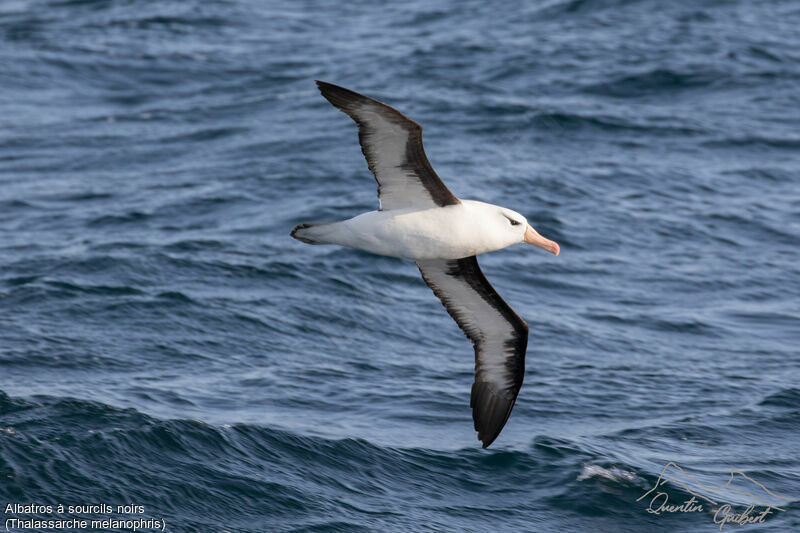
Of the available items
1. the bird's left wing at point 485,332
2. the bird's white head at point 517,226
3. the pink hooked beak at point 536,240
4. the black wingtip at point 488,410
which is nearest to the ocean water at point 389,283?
the black wingtip at point 488,410

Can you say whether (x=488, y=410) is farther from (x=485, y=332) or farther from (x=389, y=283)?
(x=389, y=283)

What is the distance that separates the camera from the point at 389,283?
16688 mm

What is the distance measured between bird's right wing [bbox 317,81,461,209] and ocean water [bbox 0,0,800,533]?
347 cm

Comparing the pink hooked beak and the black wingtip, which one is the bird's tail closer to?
the pink hooked beak

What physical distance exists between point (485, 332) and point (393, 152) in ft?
9.82

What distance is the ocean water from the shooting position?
38.3 ft

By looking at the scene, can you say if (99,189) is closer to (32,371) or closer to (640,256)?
(32,371)

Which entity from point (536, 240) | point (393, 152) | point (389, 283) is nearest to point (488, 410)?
point (536, 240)

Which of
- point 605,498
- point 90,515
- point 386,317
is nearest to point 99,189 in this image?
point 386,317

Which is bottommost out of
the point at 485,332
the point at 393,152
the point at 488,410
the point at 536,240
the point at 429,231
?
the point at 488,410

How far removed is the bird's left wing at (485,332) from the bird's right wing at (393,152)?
4.24 ft

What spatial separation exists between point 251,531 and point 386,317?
5.53 m

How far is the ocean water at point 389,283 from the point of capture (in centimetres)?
1167

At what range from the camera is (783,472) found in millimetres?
12375
